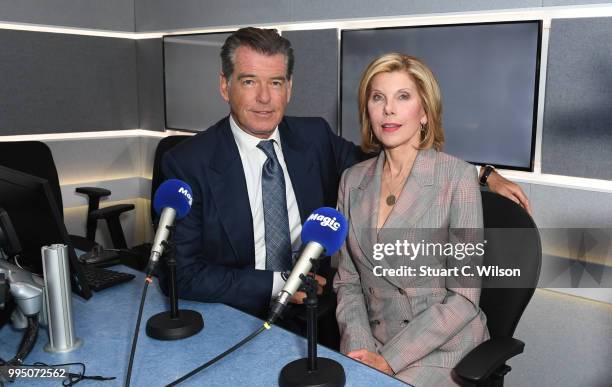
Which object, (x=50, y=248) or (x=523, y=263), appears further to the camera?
(x=523, y=263)

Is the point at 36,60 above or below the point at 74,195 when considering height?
above

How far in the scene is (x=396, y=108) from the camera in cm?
167

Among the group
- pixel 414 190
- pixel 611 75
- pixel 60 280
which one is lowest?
pixel 60 280

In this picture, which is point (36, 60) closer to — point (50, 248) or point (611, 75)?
point (50, 248)

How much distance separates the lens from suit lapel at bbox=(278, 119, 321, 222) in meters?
1.87

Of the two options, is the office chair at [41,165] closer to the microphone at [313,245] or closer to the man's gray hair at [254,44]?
the man's gray hair at [254,44]

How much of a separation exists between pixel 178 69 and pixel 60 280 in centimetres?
257

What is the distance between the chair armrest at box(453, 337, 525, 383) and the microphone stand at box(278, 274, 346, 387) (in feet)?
1.06

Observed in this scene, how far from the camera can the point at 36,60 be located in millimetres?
3432

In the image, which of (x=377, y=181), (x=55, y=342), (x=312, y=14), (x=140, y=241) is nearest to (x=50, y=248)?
(x=55, y=342)

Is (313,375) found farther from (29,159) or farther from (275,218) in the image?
(29,159)

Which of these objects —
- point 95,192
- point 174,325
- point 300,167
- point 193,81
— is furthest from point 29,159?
point 174,325

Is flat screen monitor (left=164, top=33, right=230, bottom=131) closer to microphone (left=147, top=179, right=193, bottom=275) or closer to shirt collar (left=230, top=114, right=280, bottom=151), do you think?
shirt collar (left=230, top=114, right=280, bottom=151)

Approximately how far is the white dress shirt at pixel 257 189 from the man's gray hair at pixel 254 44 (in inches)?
7.2
